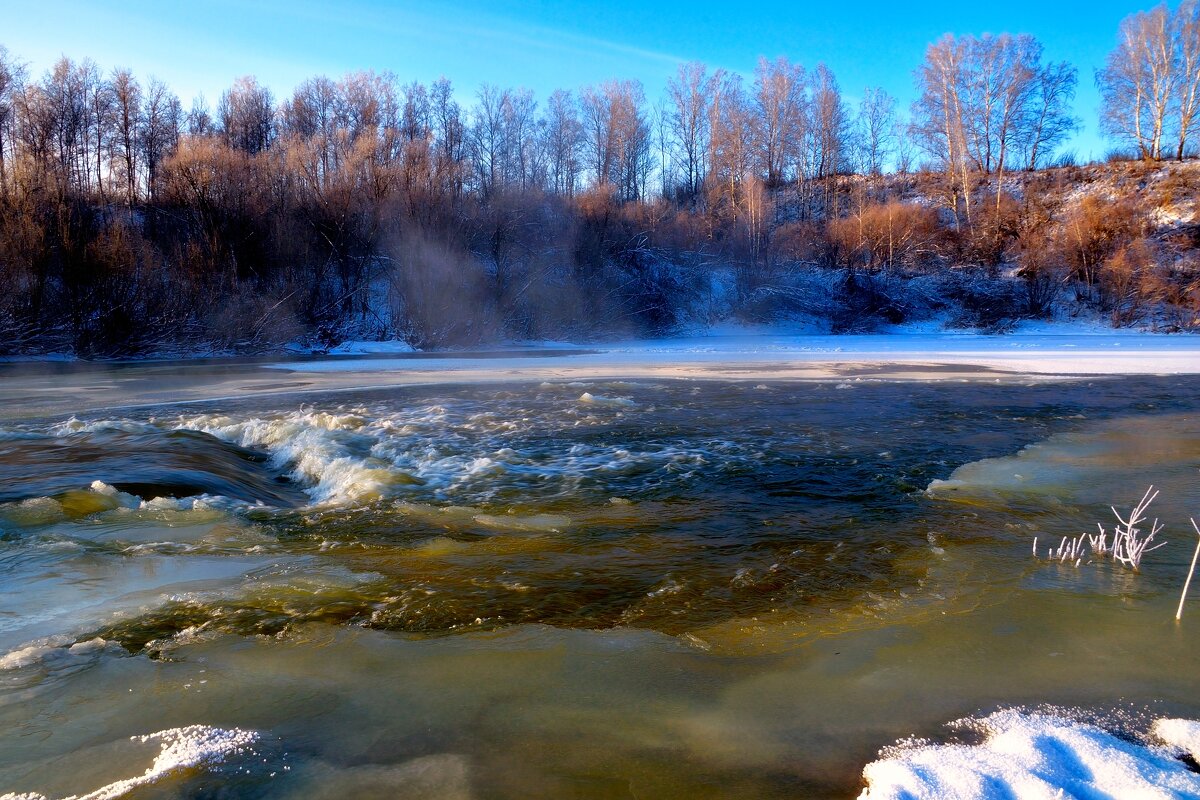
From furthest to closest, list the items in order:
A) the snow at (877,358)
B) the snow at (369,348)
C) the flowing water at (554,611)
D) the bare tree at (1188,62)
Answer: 1. the bare tree at (1188,62)
2. the snow at (369,348)
3. the snow at (877,358)
4. the flowing water at (554,611)

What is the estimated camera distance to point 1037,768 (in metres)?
2.43

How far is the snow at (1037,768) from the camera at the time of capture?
7.57 ft

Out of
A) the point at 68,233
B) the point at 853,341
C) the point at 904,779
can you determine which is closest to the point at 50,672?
the point at 904,779

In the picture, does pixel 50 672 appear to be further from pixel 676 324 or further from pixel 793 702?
pixel 676 324

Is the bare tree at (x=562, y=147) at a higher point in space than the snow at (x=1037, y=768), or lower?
higher

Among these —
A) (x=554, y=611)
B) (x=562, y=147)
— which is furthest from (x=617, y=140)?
(x=554, y=611)

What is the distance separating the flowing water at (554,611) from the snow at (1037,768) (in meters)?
0.15

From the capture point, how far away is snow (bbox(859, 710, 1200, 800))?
2.31 metres

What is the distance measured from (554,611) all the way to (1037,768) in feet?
7.23

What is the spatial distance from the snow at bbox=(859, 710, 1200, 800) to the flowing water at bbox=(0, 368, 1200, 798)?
0.49ft

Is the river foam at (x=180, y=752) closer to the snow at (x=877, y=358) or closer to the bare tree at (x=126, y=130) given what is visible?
the snow at (x=877, y=358)

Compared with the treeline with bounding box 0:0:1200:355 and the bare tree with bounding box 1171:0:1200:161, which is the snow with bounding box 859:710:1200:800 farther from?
the bare tree with bounding box 1171:0:1200:161

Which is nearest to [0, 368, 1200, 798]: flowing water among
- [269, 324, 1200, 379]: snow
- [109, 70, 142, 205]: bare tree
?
[269, 324, 1200, 379]: snow

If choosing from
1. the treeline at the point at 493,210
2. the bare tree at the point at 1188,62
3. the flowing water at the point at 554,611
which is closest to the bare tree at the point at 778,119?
the treeline at the point at 493,210
